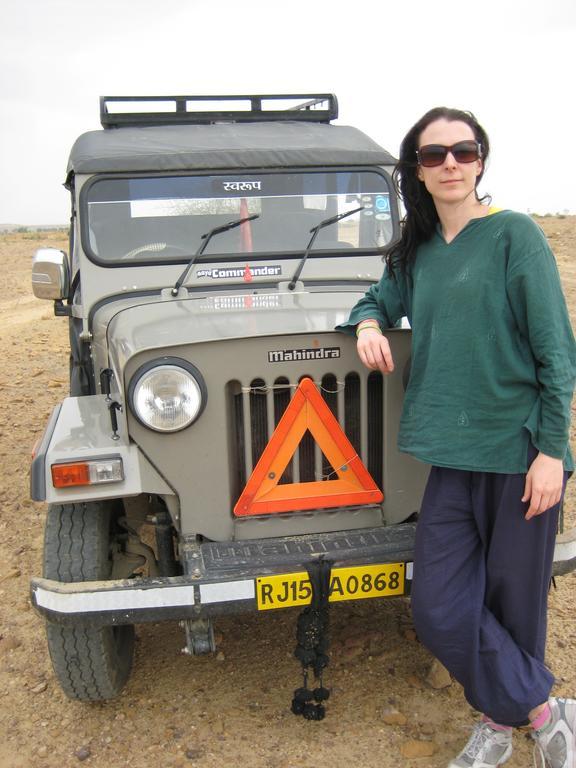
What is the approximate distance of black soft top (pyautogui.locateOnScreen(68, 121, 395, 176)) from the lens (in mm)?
3939

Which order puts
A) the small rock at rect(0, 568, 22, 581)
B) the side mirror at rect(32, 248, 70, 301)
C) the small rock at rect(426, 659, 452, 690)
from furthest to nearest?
1. the small rock at rect(0, 568, 22, 581)
2. the side mirror at rect(32, 248, 70, 301)
3. the small rock at rect(426, 659, 452, 690)

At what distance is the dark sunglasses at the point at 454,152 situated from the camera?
2.32 metres

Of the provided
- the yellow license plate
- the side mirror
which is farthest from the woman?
the side mirror

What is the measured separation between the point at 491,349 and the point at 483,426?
0.23 m

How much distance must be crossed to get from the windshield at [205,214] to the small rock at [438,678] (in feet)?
6.75

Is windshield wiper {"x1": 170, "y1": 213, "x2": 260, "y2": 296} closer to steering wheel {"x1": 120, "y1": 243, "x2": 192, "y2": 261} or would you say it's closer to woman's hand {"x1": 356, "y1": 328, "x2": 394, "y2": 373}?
steering wheel {"x1": 120, "y1": 243, "x2": 192, "y2": 261}

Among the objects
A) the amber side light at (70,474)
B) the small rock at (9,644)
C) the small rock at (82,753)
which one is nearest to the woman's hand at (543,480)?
the amber side light at (70,474)

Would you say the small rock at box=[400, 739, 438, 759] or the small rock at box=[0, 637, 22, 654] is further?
the small rock at box=[0, 637, 22, 654]

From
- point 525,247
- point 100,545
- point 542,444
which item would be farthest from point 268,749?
point 525,247

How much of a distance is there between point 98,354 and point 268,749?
196cm

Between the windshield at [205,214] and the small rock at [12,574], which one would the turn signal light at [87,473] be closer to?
the windshield at [205,214]

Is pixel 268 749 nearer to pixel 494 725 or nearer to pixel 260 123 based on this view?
pixel 494 725

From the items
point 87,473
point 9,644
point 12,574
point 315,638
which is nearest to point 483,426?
point 315,638

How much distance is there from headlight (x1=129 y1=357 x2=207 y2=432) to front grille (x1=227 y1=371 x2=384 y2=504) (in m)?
0.15
